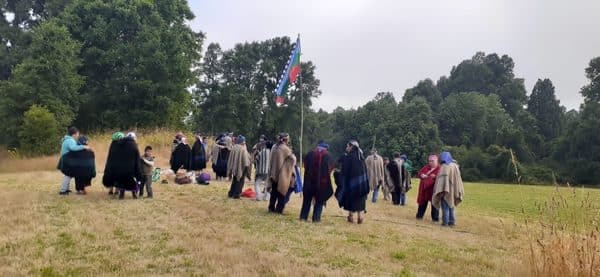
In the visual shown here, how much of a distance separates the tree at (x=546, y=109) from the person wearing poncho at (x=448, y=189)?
197ft

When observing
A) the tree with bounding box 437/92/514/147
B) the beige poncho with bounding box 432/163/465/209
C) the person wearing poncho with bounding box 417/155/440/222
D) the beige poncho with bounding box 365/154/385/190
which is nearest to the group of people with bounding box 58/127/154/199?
the beige poncho with bounding box 365/154/385/190

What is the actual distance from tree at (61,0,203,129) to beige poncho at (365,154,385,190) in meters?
22.1

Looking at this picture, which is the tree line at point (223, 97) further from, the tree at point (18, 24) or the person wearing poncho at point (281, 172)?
the person wearing poncho at point (281, 172)

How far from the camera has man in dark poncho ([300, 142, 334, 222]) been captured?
11.9 m

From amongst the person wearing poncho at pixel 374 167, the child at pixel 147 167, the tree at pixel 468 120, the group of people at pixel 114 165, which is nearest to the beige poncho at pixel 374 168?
the person wearing poncho at pixel 374 167

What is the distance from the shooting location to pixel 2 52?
39312 mm

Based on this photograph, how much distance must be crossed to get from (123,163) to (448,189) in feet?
27.3

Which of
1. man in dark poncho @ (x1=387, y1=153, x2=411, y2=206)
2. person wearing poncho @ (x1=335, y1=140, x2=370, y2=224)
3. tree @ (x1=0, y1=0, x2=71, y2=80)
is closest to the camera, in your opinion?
person wearing poncho @ (x1=335, y1=140, x2=370, y2=224)

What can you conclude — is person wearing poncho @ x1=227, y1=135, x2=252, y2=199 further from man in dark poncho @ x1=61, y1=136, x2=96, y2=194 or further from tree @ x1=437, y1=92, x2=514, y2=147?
tree @ x1=437, y1=92, x2=514, y2=147

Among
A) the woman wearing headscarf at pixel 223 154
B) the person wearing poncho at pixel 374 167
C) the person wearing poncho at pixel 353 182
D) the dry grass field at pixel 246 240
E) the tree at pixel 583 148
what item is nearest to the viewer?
the dry grass field at pixel 246 240

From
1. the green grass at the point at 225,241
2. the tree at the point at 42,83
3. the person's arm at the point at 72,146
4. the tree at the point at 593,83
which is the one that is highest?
the tree at the point at 593,83

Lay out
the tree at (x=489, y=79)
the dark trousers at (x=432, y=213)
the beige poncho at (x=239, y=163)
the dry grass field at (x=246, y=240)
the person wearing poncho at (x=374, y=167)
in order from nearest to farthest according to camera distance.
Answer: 1. the dry grass field at (x=246, y=240)
2. the dark trousers at (x=432, y=213)
3. the beige poncho at (x=239, y=163)
4. the person wearing poncho at (x=374, y=167)
5. the tree at (x=489, y=79)

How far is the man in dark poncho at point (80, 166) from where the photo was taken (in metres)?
13.8

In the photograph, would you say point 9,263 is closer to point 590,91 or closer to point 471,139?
point 590,91
